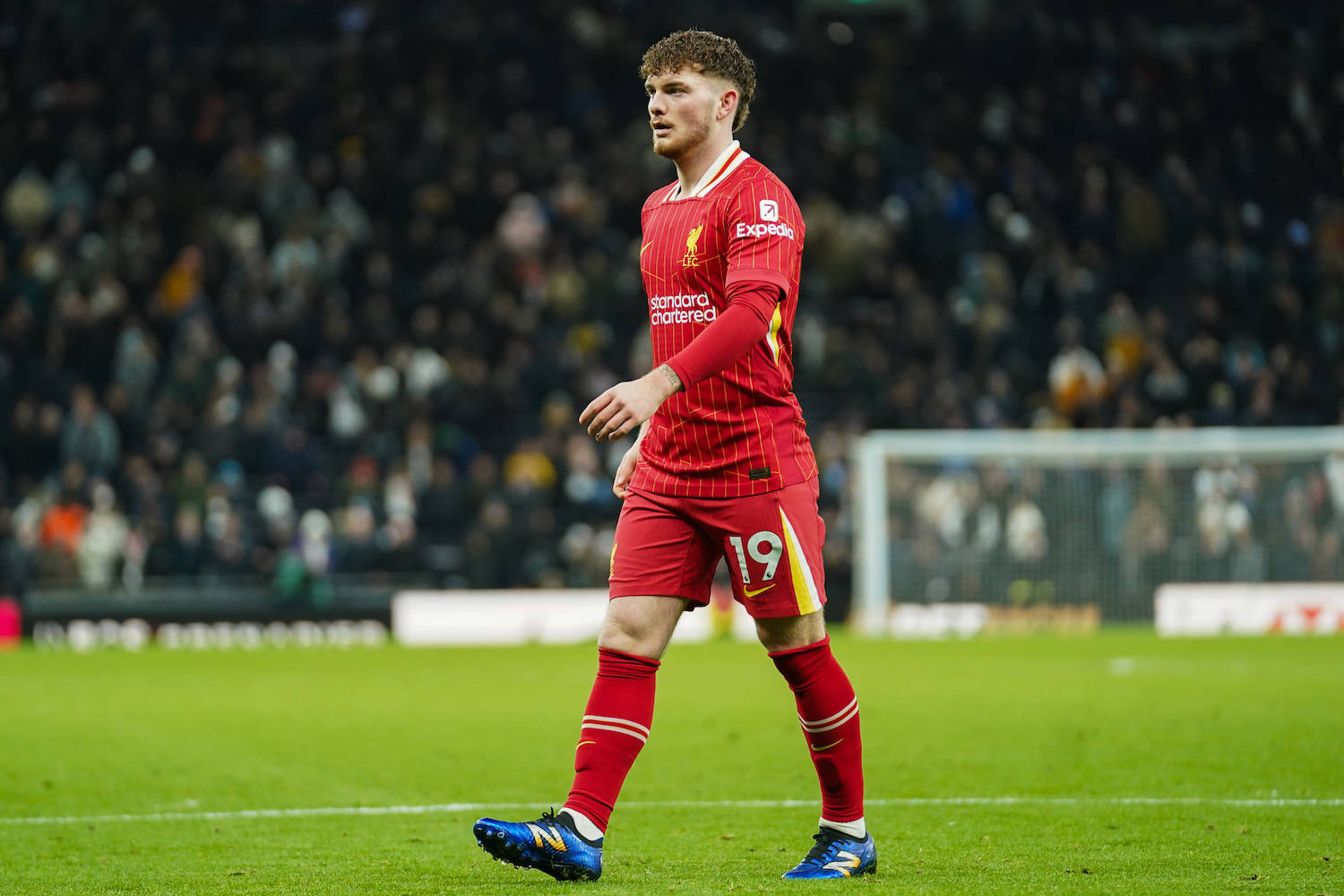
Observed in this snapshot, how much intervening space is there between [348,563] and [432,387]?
2624mm

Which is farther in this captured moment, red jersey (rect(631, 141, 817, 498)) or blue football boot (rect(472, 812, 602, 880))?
red jersey (rect(631, 141, 817, 498))

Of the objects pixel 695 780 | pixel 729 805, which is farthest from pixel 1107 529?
pixel 729 805

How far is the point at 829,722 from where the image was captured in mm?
5035

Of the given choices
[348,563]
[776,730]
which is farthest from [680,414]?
[348,563]

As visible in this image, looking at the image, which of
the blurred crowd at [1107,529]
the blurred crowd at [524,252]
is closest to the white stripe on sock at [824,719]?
the blurred crowd at [524,252]

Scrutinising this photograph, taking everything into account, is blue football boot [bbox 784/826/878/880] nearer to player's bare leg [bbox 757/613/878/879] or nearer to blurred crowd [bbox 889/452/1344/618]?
player's bare leg [bbox 757/613/878/879]

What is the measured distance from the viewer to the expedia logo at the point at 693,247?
4949mm

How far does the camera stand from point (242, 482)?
781 inches

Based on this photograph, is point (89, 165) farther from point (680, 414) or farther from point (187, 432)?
point (680, 414)

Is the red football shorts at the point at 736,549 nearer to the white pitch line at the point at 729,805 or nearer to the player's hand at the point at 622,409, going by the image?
the player's hand at the point at 622,409

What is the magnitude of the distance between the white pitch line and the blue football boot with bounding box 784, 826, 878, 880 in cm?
152

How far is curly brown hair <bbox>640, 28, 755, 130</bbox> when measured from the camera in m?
4.98

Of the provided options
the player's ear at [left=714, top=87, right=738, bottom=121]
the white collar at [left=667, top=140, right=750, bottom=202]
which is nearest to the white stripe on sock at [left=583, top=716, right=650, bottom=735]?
the white collar at [left=667, top=140, right=750, bottom=202]

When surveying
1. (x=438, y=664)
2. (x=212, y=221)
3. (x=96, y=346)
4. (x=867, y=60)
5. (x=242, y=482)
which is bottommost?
(x=438, y=664)
